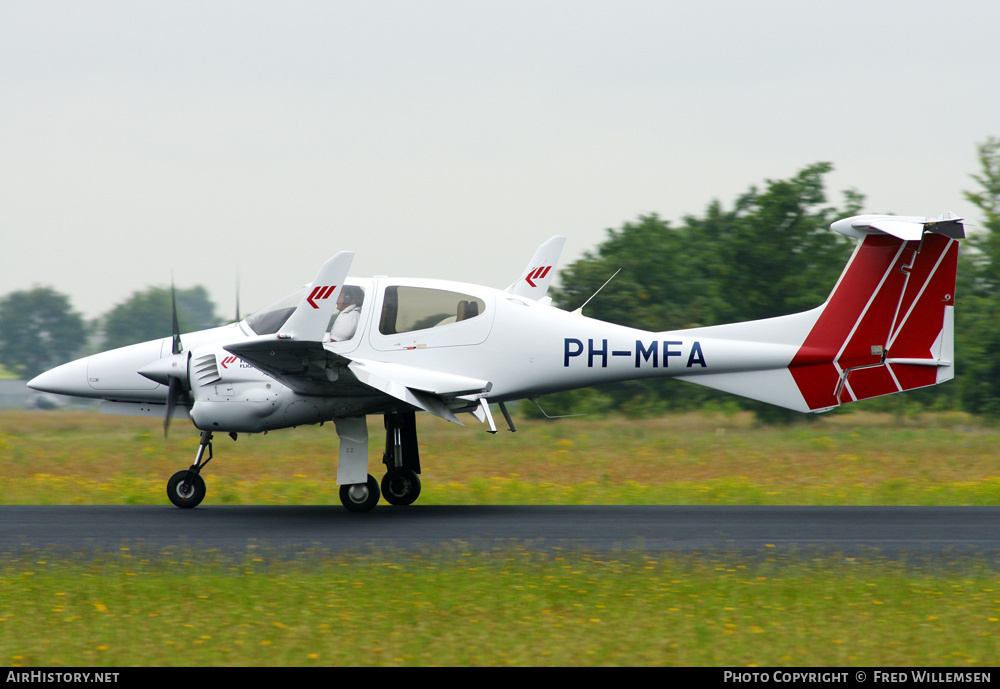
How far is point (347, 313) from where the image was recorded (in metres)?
12.7

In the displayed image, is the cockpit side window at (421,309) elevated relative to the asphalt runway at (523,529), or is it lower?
elevated

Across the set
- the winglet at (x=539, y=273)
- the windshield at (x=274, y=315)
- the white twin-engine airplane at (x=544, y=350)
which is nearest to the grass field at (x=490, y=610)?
the white twin-engine airplane at (x=544, y=350)

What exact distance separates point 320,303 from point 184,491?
3.88m

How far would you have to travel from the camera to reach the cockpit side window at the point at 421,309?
503 inches

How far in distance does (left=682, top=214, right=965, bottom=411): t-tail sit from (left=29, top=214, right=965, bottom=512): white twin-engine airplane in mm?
15

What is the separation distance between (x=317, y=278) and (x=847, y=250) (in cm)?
2770

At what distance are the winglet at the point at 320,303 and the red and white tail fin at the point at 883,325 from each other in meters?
6.13

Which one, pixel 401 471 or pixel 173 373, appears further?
pixel 401 471

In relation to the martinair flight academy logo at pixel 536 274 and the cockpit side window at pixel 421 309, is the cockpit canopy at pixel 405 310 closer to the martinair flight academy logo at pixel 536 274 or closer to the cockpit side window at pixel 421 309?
the cockpit side window at pixel 421 309

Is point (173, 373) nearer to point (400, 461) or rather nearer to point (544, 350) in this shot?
point (400, 461)

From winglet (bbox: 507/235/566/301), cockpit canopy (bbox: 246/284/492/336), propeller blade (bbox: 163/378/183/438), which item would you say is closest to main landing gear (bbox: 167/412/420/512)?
propeller blade (bbox: 163/378/183/438)

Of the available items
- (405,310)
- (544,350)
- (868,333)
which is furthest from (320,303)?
(868,333)

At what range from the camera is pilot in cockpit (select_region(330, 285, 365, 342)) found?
498 inches

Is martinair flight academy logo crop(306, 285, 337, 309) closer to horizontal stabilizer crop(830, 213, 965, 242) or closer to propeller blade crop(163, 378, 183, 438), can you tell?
propeller blade crop(163, 378, 183, 438)
